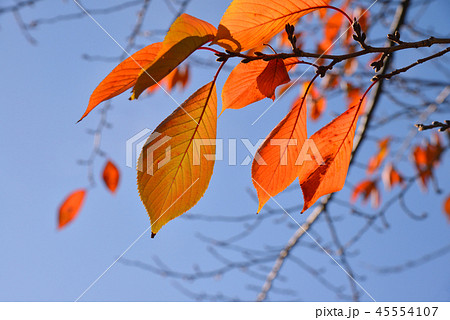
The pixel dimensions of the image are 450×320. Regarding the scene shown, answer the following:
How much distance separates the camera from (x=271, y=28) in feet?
1.71

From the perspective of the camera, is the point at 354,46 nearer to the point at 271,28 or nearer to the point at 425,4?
the point at 425,4

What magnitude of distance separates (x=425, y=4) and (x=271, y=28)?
1.78 meters

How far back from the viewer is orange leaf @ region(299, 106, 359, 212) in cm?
56

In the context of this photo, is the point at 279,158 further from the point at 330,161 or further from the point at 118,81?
the point at 118,81

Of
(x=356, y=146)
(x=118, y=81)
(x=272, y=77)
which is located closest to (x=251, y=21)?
(x=272, y=77)

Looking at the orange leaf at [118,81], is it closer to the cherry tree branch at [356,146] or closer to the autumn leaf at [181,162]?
the autumn leaf at [181,162]

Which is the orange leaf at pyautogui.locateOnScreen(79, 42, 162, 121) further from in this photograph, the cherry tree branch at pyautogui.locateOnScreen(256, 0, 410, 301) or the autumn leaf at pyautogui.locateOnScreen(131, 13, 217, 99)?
A: the cherry tree branch at pyautogui.locateOnScreen(256, 0, 410, 301)

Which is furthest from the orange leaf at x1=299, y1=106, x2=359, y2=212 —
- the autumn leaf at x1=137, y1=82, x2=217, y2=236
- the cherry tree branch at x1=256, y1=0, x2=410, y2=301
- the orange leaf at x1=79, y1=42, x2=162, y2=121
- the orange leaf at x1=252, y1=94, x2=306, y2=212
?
the cherry tree branch at x1=256, y1=0, x2=410, y2=301

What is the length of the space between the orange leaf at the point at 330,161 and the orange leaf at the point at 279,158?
0.02 m

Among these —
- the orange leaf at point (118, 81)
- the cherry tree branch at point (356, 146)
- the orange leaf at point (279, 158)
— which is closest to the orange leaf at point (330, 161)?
the orange leaf at point (279, 158)

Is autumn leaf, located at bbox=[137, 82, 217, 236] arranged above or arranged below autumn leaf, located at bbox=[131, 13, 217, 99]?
below

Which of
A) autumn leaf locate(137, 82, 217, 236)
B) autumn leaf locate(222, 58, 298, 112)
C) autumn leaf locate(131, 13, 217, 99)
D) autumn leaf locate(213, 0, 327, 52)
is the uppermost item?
autumn leaf locate(213, 0, 327, 52)

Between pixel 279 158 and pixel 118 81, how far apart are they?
248 millimetres

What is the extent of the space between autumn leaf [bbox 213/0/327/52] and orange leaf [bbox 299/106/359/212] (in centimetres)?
17
